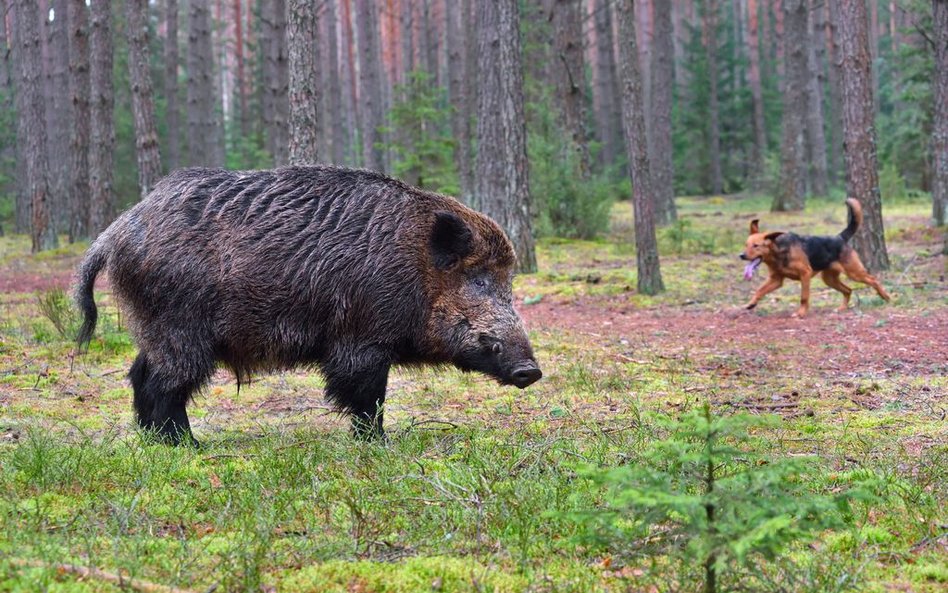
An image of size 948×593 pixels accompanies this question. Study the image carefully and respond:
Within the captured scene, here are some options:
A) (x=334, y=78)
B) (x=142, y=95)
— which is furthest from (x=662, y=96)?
(x=334, y=78)

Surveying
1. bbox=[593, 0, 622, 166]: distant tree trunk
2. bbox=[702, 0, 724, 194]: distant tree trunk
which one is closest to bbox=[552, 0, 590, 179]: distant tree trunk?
bbox=[593, 0, 622, 166]: distant tree trunk

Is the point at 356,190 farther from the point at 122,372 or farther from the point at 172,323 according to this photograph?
the point at 122,372

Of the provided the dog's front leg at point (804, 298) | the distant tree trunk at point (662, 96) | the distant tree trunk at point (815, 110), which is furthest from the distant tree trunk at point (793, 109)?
Answer: the dog's front leg at point (804, 298)

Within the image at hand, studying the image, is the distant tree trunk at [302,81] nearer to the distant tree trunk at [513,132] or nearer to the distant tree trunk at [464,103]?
the distant tree trunk at [513,132]

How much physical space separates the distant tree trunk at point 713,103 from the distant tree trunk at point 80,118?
1104 inches

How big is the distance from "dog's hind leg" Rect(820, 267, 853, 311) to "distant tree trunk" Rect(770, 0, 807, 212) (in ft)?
51.0

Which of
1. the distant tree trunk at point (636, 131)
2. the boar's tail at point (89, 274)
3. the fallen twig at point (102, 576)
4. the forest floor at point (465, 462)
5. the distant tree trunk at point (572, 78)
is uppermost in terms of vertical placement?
the distant tree trunk at point (572, 78)

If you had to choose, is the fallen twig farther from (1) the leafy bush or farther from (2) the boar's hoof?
(2) the boar's hoof

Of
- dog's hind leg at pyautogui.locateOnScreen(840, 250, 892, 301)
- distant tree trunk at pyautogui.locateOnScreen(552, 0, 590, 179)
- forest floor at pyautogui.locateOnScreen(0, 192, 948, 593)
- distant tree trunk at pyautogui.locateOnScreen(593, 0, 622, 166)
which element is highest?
distant tree trunk at pyautogui.locateOnScreen(593, 0, 622, 166)

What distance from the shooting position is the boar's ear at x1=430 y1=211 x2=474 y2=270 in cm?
623

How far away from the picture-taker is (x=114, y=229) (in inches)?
238

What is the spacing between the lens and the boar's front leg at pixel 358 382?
234 inches

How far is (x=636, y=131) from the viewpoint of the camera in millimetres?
12766

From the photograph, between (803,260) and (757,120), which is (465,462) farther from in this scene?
(757,120)
